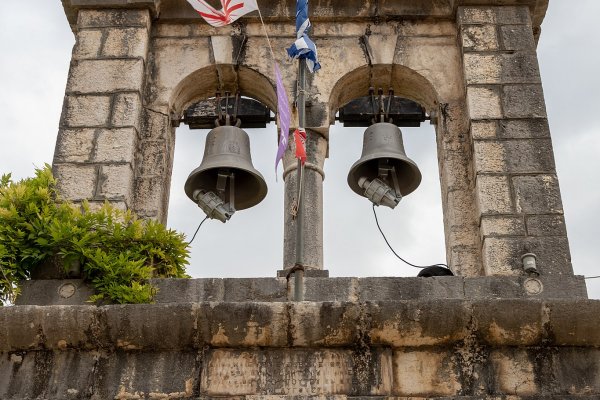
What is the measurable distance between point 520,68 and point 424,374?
348 centimetres

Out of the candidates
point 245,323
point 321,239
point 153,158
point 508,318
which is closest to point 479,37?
point 321,239

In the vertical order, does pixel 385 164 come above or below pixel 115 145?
below

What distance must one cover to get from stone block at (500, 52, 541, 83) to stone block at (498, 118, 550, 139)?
0.47 m

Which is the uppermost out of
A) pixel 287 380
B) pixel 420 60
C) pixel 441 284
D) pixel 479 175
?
pixel 420 60

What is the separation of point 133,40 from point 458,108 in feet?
9.77

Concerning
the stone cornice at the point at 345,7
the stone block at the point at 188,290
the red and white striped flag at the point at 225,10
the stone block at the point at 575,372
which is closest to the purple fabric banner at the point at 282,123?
the stone block at the point at 188,290

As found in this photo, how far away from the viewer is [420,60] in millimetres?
9031

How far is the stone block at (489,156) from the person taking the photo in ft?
26.2

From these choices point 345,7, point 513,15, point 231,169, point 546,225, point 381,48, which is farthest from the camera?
point 345,7

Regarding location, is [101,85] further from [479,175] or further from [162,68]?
[479,175]

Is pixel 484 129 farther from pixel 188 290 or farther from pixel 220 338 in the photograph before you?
pixel 220 338

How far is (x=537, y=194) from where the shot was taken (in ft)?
25.7

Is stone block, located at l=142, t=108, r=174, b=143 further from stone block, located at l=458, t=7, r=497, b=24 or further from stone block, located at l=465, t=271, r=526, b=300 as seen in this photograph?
stone block, located at l=465, t=271, r=526, b=300

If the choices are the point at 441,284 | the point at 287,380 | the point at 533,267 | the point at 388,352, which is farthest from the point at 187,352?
the point at 533,267
